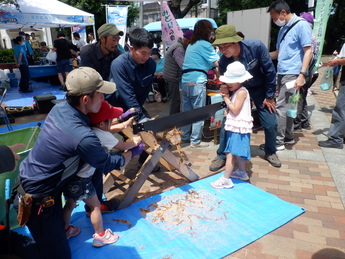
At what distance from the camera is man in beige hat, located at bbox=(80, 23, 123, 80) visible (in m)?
3.34

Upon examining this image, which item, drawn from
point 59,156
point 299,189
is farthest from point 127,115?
point 299,189

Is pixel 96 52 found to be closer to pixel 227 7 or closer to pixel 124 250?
pixel 124 250

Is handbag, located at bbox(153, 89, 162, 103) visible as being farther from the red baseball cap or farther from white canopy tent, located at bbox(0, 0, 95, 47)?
the red baseball cap

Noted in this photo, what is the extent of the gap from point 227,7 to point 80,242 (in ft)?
75.1

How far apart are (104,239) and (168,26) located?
5.75 metres

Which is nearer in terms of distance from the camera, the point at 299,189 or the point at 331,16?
the point at 299,189

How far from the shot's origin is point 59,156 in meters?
1.87

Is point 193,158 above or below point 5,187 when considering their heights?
below

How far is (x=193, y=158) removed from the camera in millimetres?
4078

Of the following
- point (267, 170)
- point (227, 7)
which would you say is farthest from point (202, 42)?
point (227, 7)

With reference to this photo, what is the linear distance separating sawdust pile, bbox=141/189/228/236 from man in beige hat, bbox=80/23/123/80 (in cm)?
185

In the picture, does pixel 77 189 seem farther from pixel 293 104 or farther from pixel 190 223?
pixel 293 104

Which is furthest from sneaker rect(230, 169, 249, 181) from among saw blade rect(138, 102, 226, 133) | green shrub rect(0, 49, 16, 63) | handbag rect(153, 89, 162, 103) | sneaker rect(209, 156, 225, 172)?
green shrub rect(0, 49, 16, 63)

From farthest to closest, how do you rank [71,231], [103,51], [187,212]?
1. [103,51]
2. [187,212]
3. [71,231]
